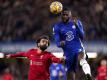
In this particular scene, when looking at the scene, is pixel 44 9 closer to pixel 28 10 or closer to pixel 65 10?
pixel 28 10

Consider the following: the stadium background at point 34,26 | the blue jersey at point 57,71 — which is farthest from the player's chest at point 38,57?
the stadium background at point 34,26

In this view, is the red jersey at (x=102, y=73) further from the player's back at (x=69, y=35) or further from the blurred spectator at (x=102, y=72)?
the player's back at (x=69, y=35)

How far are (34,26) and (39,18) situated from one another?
0.56 m

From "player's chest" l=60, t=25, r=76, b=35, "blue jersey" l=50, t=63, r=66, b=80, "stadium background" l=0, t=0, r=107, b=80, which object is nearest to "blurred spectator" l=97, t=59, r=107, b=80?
"stadium background" l=0, t=0, r=107, b=80

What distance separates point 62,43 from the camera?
12.2 metres

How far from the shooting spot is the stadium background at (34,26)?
77.8 ft

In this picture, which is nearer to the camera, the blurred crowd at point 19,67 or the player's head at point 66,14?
the player's head at point 66,14

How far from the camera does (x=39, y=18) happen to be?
24.6 m

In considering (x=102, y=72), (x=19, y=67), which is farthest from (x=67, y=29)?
(x=19, y=67)

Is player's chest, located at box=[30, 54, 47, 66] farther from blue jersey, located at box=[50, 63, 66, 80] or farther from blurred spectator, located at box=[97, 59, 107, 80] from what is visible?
blurred spectator, located at box=[97, 59, 107, 80]

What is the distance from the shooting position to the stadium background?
77.8ft

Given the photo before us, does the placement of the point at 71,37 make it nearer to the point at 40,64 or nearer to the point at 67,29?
the point at 67,29

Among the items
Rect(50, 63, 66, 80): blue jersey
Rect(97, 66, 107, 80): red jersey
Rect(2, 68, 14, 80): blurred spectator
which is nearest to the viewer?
Rect(50, 63, 66, 80): blue jersey

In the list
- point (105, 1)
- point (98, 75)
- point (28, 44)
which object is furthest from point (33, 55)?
point (105, 1)
